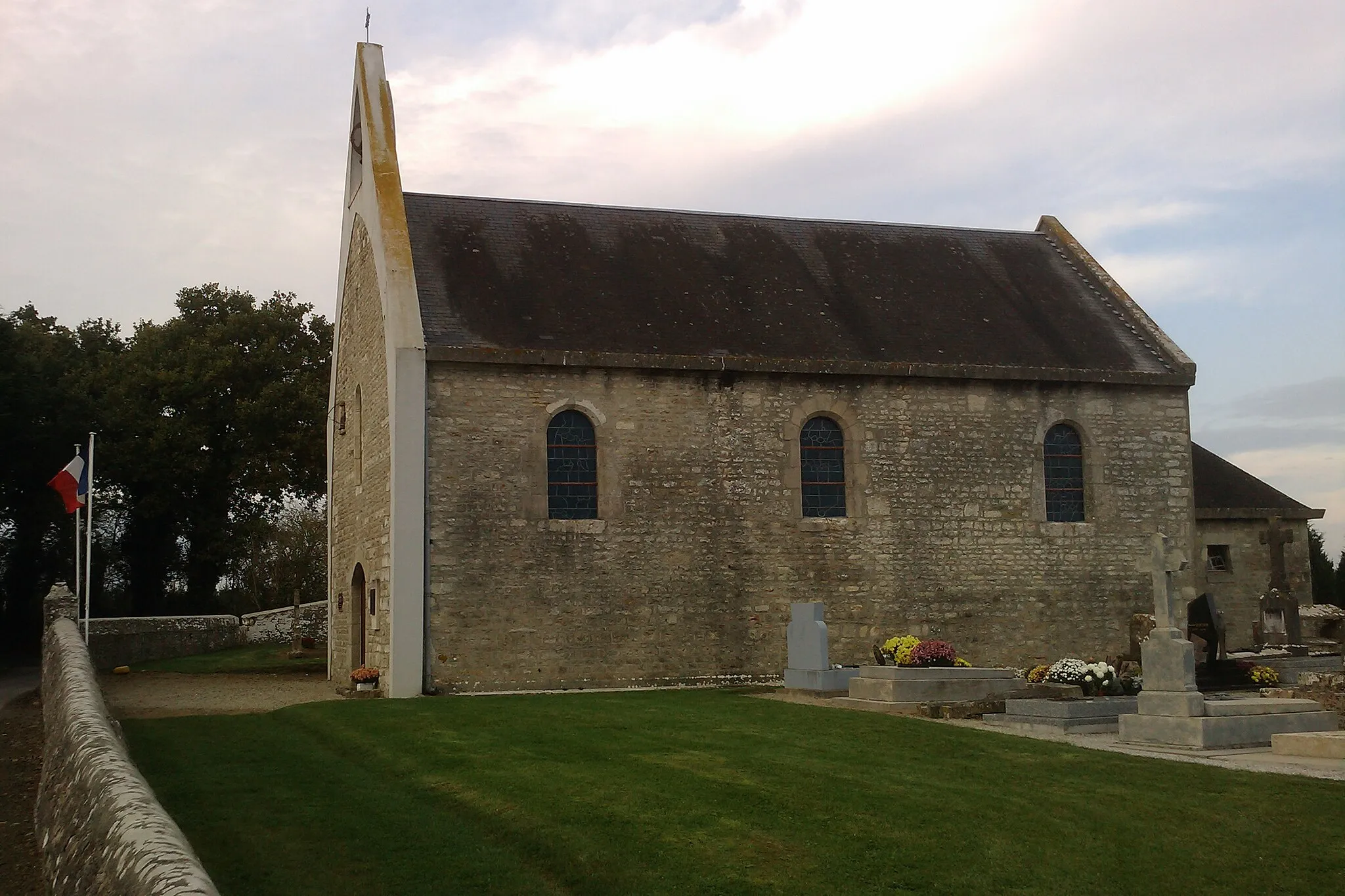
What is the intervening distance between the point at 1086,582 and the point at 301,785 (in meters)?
16.4

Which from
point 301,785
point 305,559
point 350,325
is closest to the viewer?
point 301,785

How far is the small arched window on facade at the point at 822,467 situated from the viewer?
22.5 meters

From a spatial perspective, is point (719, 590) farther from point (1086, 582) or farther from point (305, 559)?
point (305, 559)

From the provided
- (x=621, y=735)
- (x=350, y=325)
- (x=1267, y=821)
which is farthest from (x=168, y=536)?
(x=1267, y=821)

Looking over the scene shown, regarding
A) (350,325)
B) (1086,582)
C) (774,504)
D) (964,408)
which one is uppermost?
(350,325)

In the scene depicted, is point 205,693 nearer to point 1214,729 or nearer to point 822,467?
point 822,467

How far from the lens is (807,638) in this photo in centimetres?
1950

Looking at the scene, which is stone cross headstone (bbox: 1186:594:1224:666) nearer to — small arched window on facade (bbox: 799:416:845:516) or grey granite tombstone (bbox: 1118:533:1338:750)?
grey granite tombstone (bbox: 1118:533:1338:750)

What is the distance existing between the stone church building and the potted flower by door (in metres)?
0.33

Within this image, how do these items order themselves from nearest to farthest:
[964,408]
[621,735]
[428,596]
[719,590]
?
1. [621,735]
2. [428,596]
3. [719,590]
4. [964,408]

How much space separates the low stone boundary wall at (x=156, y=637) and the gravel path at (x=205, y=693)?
353cm

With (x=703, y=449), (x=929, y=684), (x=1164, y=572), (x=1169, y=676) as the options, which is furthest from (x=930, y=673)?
(x=703, y=449)

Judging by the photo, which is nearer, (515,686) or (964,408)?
(515,686)

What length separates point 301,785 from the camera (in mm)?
11484
